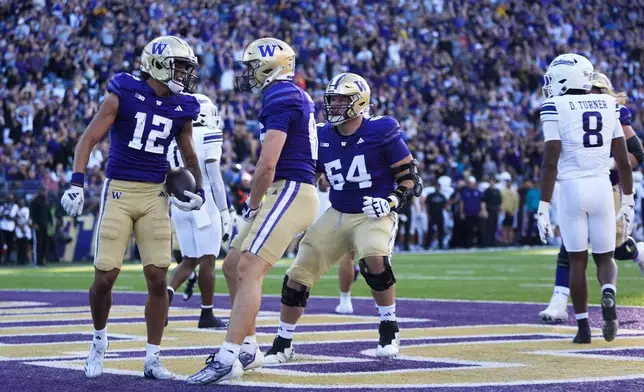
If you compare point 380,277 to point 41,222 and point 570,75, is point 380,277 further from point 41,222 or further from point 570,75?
point 41,222

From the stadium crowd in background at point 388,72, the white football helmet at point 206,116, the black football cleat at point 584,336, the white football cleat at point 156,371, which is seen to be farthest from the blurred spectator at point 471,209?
the white football cleat at point 156,371

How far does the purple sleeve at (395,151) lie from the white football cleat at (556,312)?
97.3 inches

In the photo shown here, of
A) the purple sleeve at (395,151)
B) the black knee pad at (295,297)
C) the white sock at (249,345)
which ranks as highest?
the purple sleeve at (395,151)

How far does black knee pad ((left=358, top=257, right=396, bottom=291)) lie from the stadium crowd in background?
9.26 metres

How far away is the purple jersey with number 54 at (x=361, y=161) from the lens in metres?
7.39

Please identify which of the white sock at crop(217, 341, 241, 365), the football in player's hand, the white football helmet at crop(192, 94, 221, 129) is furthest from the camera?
the white football helmet at crop(192, 94, 221, 129)

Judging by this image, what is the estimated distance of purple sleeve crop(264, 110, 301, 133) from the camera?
617 centimetres

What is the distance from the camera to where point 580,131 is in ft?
25.3

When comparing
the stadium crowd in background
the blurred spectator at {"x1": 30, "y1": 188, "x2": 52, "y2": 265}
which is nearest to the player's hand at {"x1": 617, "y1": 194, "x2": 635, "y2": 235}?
the stadium crowd in background

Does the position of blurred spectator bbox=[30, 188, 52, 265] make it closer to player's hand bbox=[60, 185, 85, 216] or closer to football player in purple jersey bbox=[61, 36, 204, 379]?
football player in purple jersey bbox=[61, 36, 204, 379]

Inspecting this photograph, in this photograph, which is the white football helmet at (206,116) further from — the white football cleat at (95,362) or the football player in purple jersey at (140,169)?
the white football cleat at (95,362)

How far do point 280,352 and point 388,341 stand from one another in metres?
0.68

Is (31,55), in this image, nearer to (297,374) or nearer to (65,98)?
(65,98)

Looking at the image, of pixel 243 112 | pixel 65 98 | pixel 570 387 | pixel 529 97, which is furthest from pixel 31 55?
pixel 570 387
